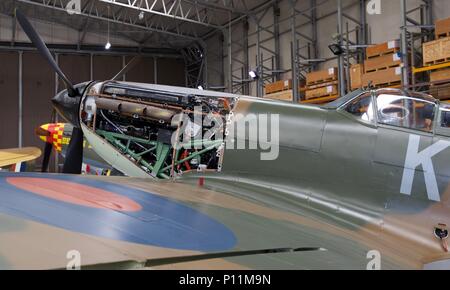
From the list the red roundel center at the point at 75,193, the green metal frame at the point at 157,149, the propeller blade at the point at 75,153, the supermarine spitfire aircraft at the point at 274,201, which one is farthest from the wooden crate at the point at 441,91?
the red roundel center at the point at 75,193

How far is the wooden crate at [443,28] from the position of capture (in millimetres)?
10188

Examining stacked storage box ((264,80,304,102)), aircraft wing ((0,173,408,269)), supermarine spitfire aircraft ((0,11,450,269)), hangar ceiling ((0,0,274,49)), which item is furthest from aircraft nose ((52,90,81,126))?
hangar ceiling ((0,0,274,49))

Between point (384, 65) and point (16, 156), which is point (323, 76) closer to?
point (384, 65)

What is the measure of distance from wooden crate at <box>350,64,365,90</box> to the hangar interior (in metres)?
0.05

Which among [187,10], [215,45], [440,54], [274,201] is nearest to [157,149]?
[274,201]

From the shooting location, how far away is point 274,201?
4.01 meters

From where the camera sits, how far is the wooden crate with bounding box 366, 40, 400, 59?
1175 centimetres

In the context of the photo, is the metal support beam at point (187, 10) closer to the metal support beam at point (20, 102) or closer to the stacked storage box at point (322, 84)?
the stacked storage box at point (322, 84)

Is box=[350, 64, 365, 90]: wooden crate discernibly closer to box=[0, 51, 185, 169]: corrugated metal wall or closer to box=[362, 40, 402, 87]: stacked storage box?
box=[362, 40, 402, 87]: stacked storage box

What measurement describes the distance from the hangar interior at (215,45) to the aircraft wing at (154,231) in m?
8.93

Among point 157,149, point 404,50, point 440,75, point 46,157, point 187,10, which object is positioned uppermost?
point 187,10

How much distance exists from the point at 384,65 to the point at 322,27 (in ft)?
17.2
